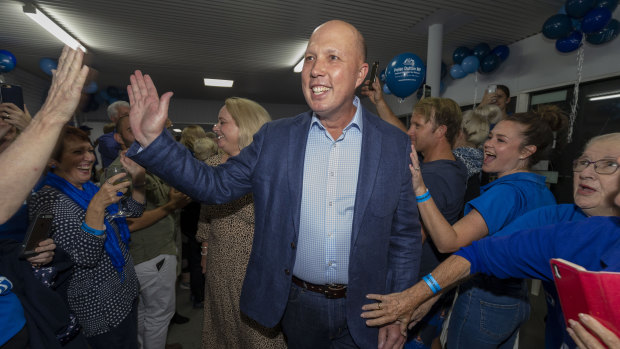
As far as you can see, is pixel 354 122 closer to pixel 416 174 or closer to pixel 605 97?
pixel 416 174

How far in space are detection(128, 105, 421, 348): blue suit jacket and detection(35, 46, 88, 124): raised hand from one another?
0.48 meters

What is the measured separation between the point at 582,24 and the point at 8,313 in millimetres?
6008

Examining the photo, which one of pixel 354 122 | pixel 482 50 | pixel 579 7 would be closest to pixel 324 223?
pixel 354 122

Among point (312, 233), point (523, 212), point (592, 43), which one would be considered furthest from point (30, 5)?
point (592, 43)

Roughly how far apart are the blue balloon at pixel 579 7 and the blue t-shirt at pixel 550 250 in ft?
14.1

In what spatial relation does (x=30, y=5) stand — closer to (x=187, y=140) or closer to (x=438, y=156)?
(x=187, y=140)

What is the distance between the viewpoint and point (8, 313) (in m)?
1.05

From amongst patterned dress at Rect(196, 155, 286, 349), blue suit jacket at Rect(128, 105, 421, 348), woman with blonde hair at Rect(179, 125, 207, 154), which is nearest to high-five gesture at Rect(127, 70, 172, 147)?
blue suit jacket at Rect(128, 105, 421, 348)

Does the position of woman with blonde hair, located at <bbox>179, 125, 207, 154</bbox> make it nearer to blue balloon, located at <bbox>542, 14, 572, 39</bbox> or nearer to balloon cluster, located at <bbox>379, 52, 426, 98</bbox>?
balloon cluster, located at <bbox>379, 52, 426, 98</bbox>

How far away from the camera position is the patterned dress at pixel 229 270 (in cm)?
181

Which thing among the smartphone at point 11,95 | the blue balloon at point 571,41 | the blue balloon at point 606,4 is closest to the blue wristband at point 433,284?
the smartphone at point 11,95

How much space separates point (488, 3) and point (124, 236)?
217 inches

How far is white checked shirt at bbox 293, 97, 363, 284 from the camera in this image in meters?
1.22

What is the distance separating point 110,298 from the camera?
1586 millimetres
